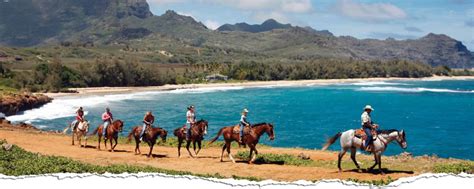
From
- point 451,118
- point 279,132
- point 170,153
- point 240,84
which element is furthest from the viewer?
point 240,84

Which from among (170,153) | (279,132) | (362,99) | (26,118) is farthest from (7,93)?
(362,99)

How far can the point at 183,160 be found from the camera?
24516mm

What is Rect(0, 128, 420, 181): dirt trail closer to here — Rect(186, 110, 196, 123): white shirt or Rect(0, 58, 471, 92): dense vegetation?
Rect(186, 110, 196, 123): white shirt

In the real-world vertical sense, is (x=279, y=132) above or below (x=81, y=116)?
below

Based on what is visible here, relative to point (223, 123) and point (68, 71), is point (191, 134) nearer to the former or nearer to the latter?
point (223, 123)

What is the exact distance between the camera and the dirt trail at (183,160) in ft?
65.3

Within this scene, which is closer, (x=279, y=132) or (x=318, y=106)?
(x=279, y=132)

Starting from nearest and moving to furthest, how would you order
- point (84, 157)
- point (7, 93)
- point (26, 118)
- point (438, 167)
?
point (438, 167)
point (84, 157)
point (26, 118)
point (7, 93)

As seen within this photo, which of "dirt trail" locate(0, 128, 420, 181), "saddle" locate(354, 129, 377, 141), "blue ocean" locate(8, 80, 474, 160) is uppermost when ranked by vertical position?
"saddle" locate(354, 129, 377, 141)

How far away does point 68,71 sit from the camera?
382 feet

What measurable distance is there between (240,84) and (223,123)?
90763 millimetres

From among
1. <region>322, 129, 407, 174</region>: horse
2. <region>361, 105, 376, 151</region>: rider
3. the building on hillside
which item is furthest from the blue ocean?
the building on hillside

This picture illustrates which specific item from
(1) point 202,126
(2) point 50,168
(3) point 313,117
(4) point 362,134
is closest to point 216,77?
(3) point 313,117

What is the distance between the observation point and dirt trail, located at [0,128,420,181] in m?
19.9
